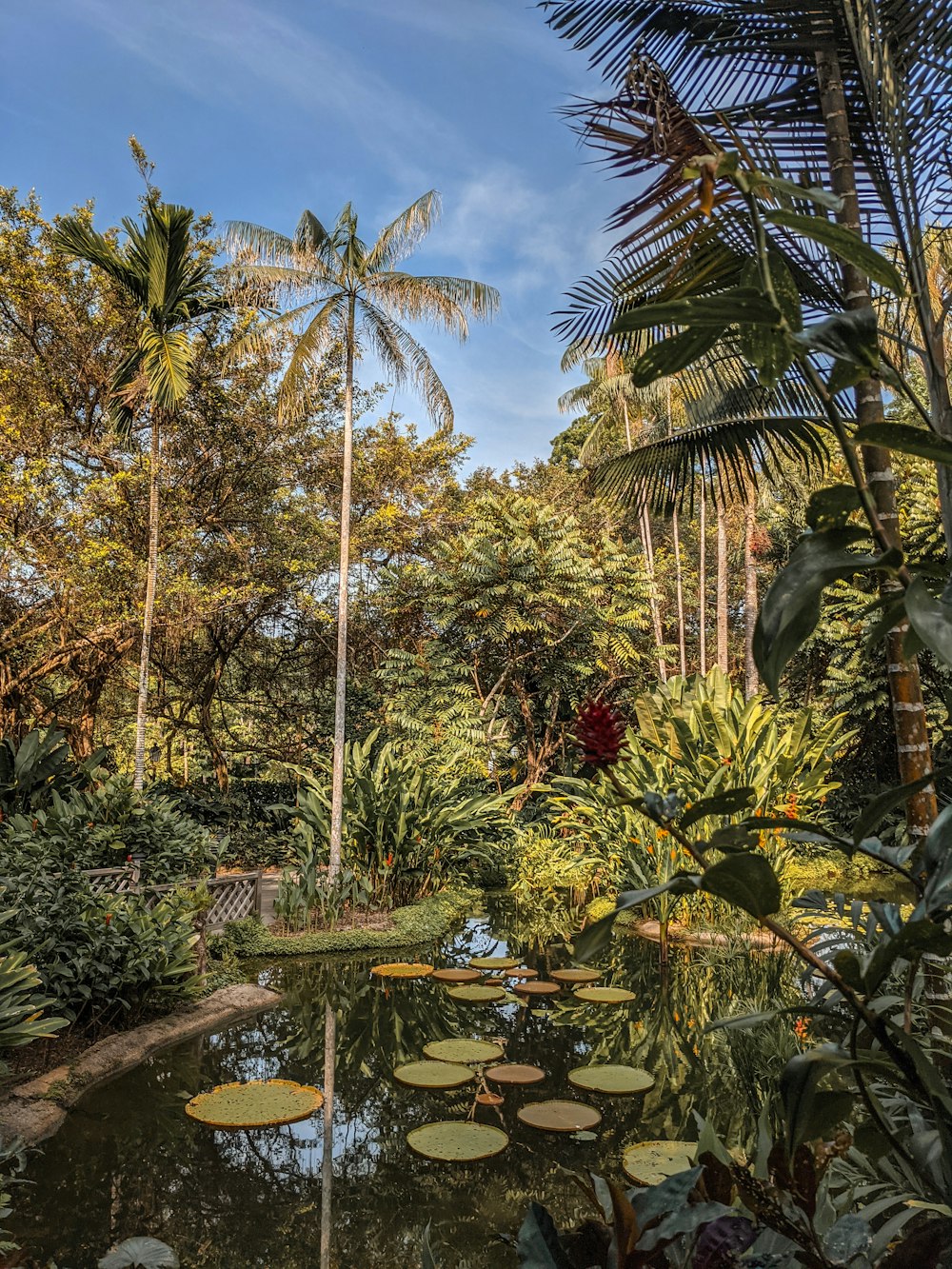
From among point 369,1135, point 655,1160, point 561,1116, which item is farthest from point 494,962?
point 655,1160

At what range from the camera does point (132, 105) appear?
8695 millimetres

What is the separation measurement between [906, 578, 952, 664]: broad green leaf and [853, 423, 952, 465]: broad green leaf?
0.13 m

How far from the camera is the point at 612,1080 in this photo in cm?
422

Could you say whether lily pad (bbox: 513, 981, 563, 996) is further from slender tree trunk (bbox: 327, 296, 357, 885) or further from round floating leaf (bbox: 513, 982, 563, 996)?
slender tree trunk (bbox: 327, 296, 357, 885)

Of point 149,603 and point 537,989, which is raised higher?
point 149,603

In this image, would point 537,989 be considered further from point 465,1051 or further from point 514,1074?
point 514,1074

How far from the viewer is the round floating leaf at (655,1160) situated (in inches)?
123

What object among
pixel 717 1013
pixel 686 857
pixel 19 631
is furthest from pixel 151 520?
pixel 717 1013

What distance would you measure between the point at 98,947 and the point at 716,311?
4949 mm

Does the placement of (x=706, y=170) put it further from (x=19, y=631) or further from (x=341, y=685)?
(x=19, y=631)

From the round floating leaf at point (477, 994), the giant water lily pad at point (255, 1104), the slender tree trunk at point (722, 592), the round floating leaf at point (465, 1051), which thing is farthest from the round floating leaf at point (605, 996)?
the slender tree trunk at point (722, 592)

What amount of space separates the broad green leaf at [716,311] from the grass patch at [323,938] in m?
7.09

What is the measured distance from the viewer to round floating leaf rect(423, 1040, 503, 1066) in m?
4.48

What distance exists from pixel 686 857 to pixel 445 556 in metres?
7.08
